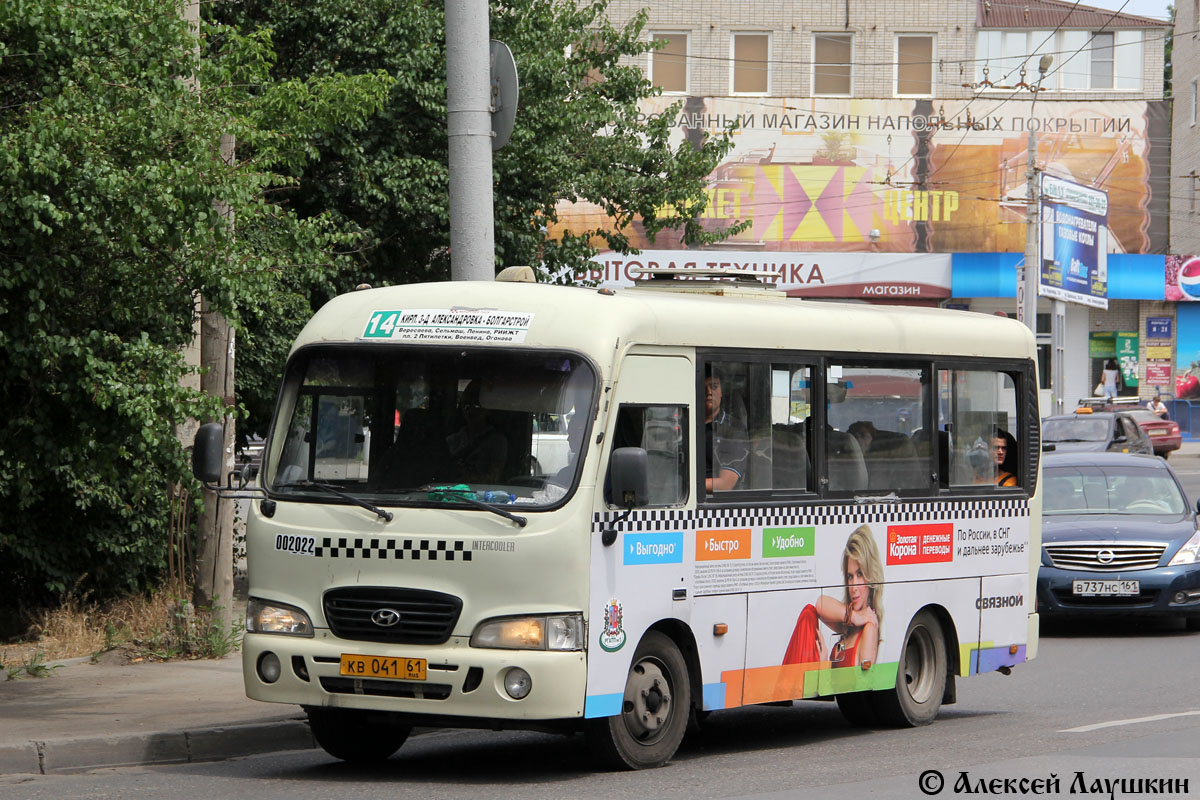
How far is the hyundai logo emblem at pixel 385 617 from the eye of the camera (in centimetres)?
855

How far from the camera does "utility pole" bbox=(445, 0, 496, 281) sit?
11062 mm

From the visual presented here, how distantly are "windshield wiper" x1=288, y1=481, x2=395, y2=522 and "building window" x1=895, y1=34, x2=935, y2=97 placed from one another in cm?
4442

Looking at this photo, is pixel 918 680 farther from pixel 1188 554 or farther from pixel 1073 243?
pixel 1073 243

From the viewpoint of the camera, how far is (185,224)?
32.2ft

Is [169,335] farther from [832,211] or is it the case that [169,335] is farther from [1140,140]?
[1140,140]

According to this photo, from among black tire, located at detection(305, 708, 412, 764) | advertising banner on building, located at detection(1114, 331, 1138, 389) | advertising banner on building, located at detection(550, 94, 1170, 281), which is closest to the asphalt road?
black tire, located at detection(305, 708, 412, 764)

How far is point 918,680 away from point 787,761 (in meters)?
2.08

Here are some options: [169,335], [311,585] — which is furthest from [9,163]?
[311,585]

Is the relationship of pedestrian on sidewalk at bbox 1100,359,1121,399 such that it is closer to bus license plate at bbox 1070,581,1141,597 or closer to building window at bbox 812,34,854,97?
building window at bbox 812,34,854,97

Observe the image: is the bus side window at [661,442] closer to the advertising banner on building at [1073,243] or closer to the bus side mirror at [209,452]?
the bus side mirror at [209,452]

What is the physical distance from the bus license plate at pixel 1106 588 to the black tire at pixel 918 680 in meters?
4.99

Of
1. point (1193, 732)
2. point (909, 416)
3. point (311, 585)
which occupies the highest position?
point (909, 416)

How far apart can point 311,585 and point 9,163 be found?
110 inches

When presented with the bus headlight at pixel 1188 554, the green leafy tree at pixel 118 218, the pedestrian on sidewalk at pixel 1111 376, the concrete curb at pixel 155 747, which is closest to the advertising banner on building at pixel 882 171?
the pedestrian on sidewalk at pixel 1111 376
